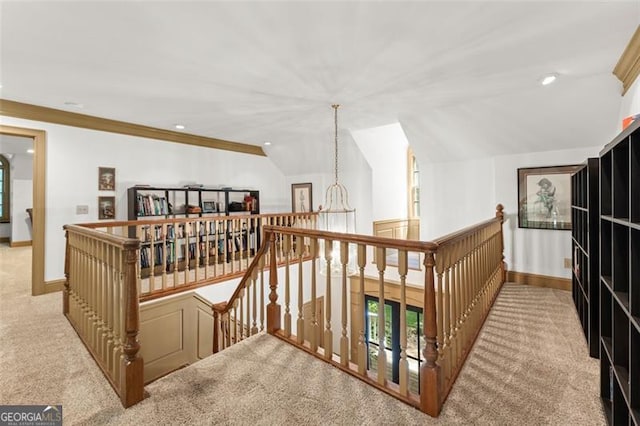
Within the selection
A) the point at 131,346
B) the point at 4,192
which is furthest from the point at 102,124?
the point at 4,192

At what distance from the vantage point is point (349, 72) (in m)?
2.80

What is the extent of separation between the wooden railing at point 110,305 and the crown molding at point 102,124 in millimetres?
2117

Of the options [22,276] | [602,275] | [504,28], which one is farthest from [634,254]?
[22,276]

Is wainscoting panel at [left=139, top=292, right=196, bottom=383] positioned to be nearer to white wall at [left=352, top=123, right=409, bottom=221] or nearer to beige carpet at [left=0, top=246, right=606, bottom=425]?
beige carpet at [left=0, top=246, right=606, bottom=425]

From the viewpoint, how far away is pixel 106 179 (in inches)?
171

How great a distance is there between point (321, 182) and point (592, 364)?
196 inches

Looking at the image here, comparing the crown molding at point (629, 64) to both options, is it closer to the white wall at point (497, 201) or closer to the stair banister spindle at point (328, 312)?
the white wall at point (497, 201)

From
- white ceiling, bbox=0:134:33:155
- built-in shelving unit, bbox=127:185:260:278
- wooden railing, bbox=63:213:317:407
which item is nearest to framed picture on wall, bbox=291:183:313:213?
built-in shelving unit, bbox=127:185:260:278

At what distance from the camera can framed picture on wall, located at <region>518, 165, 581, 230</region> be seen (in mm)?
3863

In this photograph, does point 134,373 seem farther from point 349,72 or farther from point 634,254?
point 349,72

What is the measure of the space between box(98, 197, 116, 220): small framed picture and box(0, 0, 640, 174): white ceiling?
1.20 meters

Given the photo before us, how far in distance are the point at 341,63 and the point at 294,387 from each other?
8.38 feet

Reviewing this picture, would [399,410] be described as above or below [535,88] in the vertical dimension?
below

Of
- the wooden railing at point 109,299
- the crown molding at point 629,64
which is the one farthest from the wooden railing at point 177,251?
the crown molding at point 629,64
